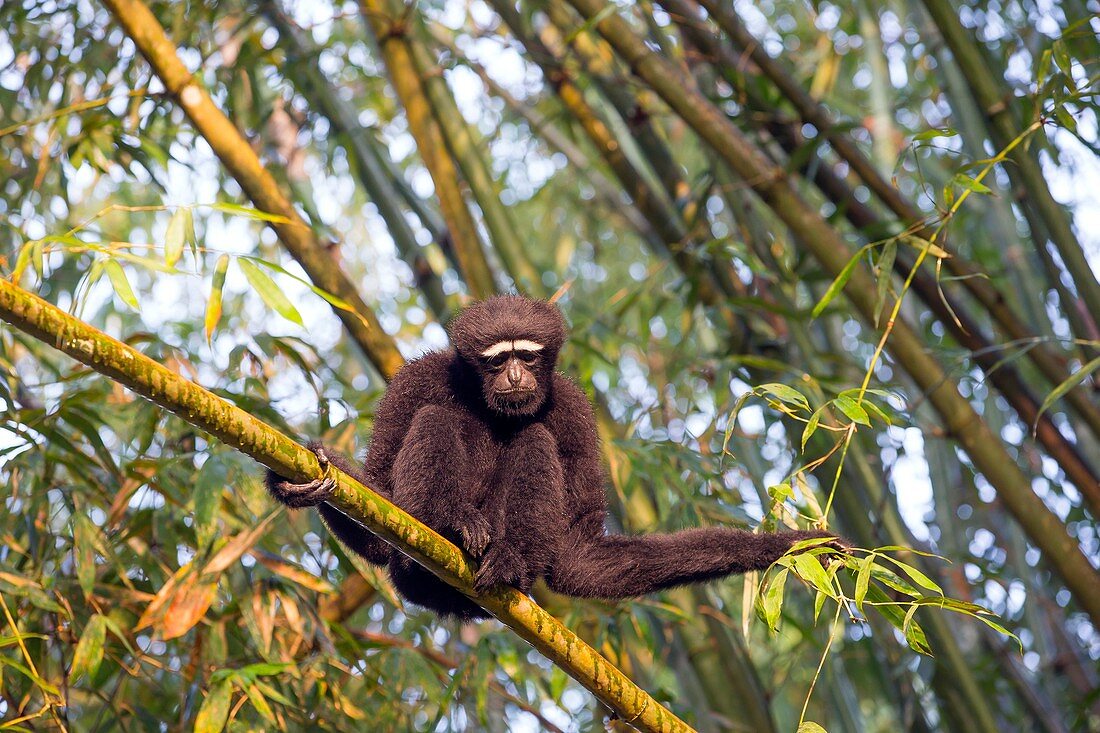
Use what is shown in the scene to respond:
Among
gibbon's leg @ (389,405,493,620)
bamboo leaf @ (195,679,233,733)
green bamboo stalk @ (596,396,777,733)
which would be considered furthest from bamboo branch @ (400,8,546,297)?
bamboo leaf @ (195,679,233,733)

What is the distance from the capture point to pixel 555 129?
24.9 feet

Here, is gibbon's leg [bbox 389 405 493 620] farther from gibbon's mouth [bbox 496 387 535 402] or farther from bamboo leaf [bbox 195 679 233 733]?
bamboo leaf [bbox 195 679 233 733]

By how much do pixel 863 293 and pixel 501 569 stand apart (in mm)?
2020

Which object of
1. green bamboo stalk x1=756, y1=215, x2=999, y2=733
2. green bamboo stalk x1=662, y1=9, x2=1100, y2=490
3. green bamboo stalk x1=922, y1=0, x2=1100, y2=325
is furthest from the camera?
green bamboo stalk x1=662, y1=9, x2=1100, y2=490

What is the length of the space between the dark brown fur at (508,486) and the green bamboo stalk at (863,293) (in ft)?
4.04

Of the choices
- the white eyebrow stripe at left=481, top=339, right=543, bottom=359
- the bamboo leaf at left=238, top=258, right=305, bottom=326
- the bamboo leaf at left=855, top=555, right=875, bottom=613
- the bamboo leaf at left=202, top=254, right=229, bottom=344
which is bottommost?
the bamboo leaf at left=855, top=555, right=875, bottom=613

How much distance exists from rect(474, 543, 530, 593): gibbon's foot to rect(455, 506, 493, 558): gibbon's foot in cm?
3

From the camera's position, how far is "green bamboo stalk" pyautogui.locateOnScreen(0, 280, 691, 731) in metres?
2.01

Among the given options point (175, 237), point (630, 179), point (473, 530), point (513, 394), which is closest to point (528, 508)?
point (473, 530)

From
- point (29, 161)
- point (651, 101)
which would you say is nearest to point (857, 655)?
point (651, 101)

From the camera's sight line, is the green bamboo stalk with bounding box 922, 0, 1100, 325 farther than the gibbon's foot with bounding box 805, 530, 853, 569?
Yes

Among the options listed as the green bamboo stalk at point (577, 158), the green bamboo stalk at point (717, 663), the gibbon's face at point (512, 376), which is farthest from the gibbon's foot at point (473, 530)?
the green bamboo stalk at point (577, 158)

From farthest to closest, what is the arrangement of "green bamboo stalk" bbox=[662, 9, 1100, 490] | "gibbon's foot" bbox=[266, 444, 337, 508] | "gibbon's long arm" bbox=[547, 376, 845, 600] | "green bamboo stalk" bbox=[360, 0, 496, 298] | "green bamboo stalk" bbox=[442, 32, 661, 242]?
"green bamboo stalk" bbox=[442, 32, 661, 242], "green bamboo stalk" bbox=[360, 0, 496, 298], "green bamboo stalk" bbox=[662, 9, 1100, 490], "gibbon's long arm" bbox=[547, 376, 845, 600], "gibbon's foot" bbox=[266, 444, 337, 508]

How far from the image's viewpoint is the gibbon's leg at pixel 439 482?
2951 mm
